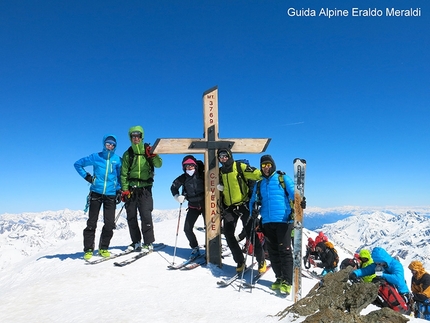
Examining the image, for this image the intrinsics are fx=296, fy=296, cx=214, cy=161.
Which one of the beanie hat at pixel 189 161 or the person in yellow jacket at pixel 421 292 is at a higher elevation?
the beanie hat at pixel 189 161

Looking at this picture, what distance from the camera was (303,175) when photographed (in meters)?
5.67

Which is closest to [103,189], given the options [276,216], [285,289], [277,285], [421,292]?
[276,216]

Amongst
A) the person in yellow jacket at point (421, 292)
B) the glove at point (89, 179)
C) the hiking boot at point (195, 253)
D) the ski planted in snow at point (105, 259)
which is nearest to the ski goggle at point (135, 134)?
the glove at point (89, 179)

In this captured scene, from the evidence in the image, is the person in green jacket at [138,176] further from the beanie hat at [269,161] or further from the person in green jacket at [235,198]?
the beanie hat at [269,161]

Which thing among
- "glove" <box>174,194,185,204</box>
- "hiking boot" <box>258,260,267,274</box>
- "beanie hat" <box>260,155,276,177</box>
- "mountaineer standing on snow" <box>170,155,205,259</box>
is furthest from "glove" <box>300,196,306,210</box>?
"glove" <box>174,194,185,204</box>

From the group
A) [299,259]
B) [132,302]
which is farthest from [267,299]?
[132,302]

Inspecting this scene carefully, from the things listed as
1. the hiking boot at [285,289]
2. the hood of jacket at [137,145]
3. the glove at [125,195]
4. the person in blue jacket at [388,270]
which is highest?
the hood of jacket at [137,145]

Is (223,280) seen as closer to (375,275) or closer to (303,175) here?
(303,175)

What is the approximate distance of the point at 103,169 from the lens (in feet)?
25.3

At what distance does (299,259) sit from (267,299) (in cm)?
99

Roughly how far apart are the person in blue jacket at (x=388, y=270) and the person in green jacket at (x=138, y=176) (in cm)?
541

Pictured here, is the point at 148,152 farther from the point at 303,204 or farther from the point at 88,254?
the point at 303,204

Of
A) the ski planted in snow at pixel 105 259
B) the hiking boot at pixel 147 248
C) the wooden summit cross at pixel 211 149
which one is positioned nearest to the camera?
the ski planted in snow at pixel 105 259

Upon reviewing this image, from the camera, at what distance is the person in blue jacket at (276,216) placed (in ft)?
19.3
